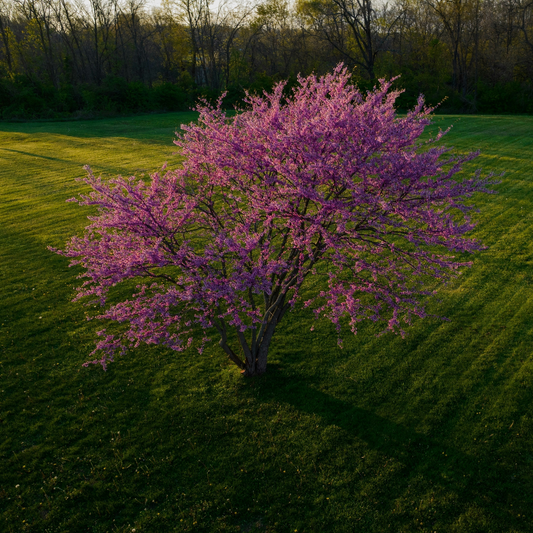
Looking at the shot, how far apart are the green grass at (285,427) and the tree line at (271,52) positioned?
121 ft

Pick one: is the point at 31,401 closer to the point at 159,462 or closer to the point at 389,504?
the point at 159,462

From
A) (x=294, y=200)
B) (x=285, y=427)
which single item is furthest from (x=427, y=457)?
(x=294, y=200)

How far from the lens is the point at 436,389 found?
838 cm

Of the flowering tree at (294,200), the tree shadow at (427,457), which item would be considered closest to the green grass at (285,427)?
the tree shadow at (427,457)

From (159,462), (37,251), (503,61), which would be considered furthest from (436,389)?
(503,61)

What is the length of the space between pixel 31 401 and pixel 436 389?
8559mm

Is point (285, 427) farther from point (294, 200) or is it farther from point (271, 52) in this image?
point (271, 52)

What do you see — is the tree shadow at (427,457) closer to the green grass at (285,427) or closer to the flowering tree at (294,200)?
the green grass at (285,427)

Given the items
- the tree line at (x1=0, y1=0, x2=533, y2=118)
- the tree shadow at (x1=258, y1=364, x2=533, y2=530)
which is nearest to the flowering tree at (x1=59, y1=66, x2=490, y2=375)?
the tree shadow at (x1=258, y1=364, x2=533, y2=530)

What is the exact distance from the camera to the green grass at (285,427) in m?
6.11

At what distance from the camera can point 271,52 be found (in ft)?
174

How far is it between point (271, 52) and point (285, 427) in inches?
2185

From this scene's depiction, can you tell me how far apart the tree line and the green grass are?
3682cm

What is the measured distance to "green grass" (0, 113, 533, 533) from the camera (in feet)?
20.0
